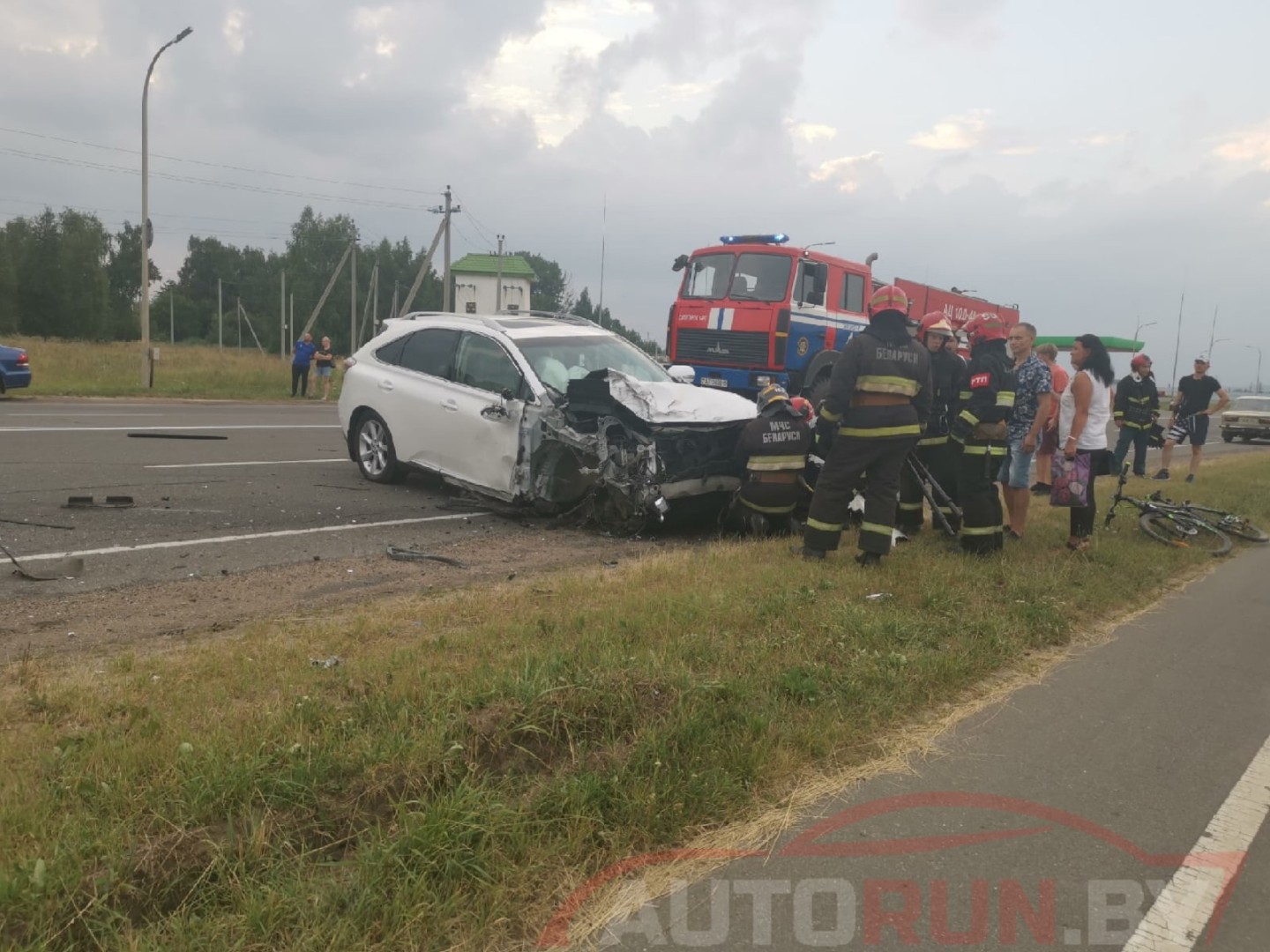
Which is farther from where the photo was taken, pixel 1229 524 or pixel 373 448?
pixel 373 448

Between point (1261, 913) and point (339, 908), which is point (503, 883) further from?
point (1261, 913)

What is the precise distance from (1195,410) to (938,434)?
8.57 meters

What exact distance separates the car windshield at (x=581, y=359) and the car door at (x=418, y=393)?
35.7 inches

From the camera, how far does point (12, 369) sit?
1884 cm

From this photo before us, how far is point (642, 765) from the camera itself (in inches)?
127

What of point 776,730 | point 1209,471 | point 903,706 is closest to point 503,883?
point 776,730

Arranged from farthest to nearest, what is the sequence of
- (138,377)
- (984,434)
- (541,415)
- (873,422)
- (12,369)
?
(138,377) → (12,369) → (541,415) → (984,434) → (873,422)

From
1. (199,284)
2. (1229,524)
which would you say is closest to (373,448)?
(1229,524)

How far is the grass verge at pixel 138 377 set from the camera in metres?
22.3

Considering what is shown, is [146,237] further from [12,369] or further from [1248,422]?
[1248,422]

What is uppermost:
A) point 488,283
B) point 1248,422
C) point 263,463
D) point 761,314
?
point 488,283

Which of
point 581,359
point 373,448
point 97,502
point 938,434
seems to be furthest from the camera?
point 373,448

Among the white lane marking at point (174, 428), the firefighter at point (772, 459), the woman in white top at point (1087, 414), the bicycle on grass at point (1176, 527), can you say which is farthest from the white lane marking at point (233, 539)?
the white lane marking at point (174, 428)

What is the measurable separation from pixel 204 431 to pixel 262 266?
112 m
